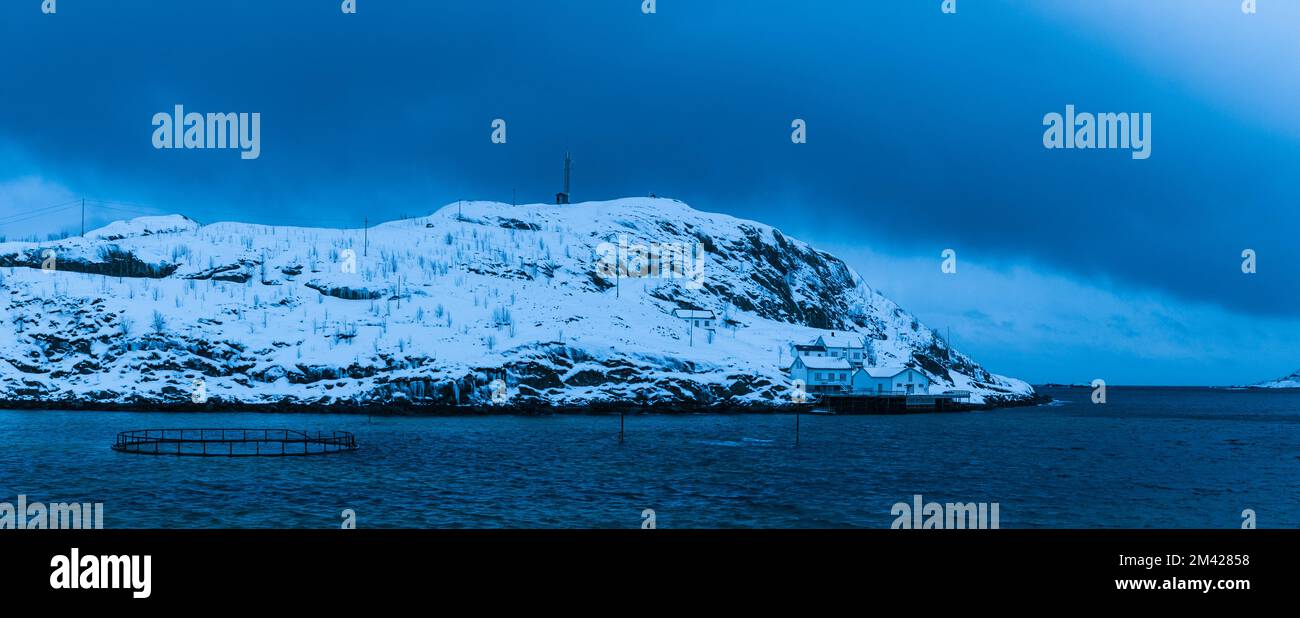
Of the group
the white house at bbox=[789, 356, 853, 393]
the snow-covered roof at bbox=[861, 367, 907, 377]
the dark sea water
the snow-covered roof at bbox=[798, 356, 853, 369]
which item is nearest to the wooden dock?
the white house at bbox=[789, 356, 853, 393]

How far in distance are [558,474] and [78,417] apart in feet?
330

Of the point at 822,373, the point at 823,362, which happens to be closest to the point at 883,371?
the point at 823,362

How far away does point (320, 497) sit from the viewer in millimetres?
52906

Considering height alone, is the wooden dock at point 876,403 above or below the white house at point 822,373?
below

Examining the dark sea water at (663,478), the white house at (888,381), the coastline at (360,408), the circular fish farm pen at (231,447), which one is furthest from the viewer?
the white house at (888,381)

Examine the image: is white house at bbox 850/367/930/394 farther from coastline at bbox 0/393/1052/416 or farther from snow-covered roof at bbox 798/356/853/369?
coastline at bbox 0/393/1052/416

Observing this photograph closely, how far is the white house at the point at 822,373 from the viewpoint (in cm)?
18475

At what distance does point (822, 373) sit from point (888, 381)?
526 inches

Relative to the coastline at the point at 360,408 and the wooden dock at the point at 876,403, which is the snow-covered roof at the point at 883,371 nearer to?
the wooden dock at the point at 876,403

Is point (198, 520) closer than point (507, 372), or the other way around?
point (198, 520)

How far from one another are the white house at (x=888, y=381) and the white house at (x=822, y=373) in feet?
7.39

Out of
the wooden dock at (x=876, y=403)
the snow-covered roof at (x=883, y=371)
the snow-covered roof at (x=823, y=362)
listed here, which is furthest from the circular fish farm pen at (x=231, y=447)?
the snow-covered roof at (x=883, y=371)
